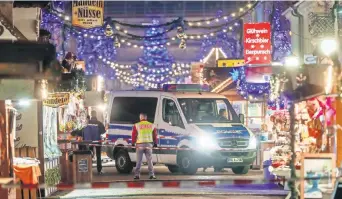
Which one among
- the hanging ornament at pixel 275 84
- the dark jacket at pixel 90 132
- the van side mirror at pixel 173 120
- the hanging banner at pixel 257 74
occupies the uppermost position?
the hanging banner at pixel 257 74

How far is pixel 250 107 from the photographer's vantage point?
38.4 meters

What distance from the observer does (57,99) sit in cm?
2152

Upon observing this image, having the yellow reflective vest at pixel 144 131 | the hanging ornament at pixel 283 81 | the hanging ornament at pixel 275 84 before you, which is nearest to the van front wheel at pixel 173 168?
the yellow reflective vest at pixel 144 131

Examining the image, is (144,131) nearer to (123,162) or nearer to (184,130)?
(184,130)

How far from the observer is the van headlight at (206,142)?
2428 centimetres

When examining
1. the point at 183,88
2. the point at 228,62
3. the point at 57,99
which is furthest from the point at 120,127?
the point at 228,62

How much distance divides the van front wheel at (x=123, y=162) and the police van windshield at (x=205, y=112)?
2.65 meters

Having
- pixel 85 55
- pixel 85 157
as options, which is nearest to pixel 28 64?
pixel 85 157

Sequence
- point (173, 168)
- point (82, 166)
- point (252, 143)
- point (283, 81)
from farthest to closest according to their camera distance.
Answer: point (173, 168) → point (252, 143) → point (82, 166) → point (283, 81)

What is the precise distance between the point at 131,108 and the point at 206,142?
3.21 m

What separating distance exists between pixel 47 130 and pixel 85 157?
6.65 feet

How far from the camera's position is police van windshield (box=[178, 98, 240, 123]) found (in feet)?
82.2

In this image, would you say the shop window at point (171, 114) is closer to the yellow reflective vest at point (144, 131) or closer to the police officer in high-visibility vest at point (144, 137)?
the police officer in high-visibility vest at point (144, 137)

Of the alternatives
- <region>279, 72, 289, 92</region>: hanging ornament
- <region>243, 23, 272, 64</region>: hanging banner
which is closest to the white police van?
<region>243, 23, 272, 64</region>: hanging banner
